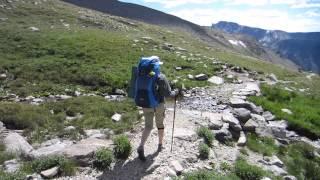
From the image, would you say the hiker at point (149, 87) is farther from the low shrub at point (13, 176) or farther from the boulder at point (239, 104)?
the boulder at point (239, 104)

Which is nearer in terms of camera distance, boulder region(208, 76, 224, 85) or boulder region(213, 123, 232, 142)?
boulder region(213, 123, 232, 142)

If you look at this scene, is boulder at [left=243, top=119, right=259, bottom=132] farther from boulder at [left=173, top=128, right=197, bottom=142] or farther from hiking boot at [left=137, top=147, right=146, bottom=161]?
hiking boot at [left=137, top=147, right=146, bottom=161]

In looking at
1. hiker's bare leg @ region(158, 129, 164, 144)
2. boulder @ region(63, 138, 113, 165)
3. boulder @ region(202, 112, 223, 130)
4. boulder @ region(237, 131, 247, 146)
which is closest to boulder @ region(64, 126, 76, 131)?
boulder @ region(63, 138, 113, 165)

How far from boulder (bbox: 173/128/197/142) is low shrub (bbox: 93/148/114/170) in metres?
3.43

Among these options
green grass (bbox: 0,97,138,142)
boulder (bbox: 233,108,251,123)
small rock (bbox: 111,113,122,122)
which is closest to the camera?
green grass (bbox: 0,97,138,142)

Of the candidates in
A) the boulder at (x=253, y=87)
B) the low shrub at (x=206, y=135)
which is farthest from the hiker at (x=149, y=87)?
the boulder at (x=253, y=87)

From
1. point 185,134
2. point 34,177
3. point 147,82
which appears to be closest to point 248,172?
point 185,134

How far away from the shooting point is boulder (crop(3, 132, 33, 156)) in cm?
1385

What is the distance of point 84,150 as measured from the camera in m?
13.4

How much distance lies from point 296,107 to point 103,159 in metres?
14.5

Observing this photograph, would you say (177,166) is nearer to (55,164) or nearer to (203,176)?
(203,176)

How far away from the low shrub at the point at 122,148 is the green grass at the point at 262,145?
218 inches

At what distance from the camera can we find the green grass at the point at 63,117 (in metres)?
17.0

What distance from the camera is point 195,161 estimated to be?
45.5ft
